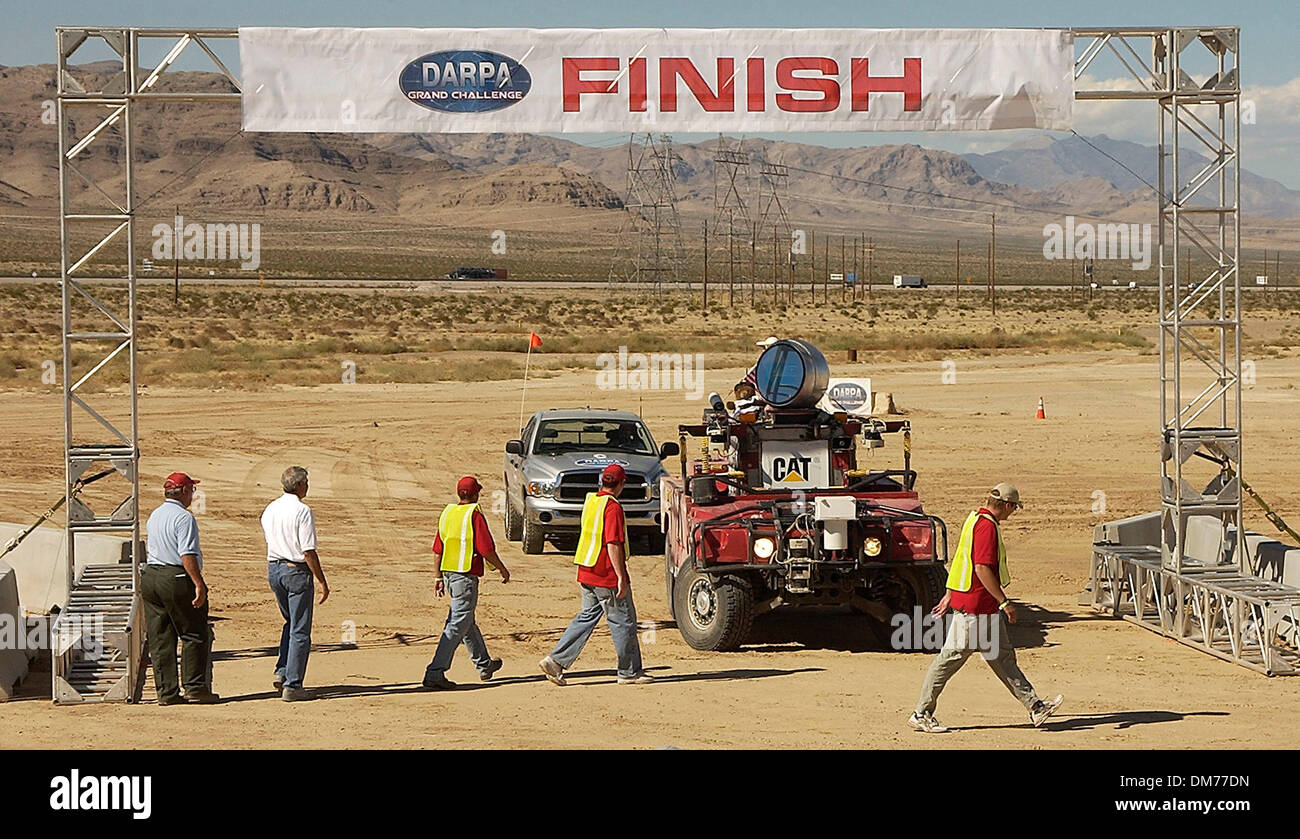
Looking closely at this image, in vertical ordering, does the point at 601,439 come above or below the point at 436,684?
above

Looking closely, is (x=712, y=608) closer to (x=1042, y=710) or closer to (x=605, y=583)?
(x=605, y=583)

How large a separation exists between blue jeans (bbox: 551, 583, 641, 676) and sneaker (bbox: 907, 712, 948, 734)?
2525 mm

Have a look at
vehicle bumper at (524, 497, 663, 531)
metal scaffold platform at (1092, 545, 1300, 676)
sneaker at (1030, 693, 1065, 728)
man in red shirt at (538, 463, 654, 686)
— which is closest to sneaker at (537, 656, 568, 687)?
man in red shirt at (538, 463, 654, 686)

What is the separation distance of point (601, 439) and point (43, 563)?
7.52 meters

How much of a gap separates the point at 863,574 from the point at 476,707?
11.9 ft

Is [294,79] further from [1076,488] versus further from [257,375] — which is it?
[257,375]

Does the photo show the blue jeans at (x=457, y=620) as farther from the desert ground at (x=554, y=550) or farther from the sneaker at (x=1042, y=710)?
the sneaker at (x=1042, y=710)

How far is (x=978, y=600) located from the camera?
33.4ft

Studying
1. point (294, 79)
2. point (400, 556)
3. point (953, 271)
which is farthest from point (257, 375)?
point (953, 271)

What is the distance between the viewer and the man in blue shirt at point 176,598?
438 inches

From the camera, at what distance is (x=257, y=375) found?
137 feet

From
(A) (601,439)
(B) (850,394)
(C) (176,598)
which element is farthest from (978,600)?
(A) (601,439)

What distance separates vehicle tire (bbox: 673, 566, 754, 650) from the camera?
43.1ft

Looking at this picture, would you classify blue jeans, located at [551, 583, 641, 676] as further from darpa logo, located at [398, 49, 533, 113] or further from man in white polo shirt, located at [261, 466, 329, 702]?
darpa logo, located at [398, 49, 533, 113]
